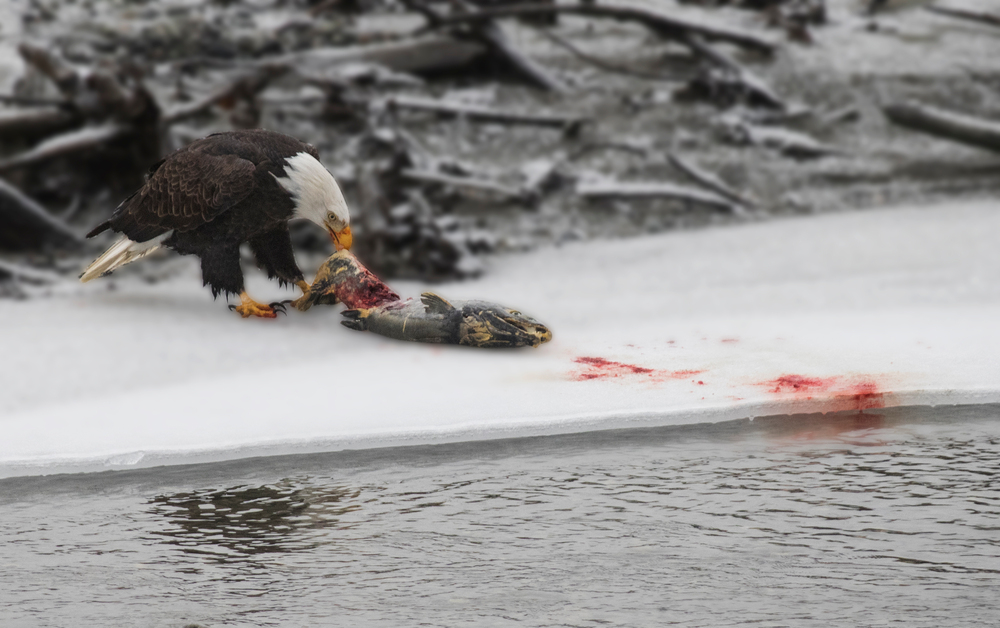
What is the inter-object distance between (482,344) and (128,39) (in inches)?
249

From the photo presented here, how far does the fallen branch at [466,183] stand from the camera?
901 centimetres

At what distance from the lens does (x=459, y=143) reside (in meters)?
10.0

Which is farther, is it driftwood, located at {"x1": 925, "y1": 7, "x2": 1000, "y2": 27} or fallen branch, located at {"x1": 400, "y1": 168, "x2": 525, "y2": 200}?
driftwood, located at {"x1": 925, "y1": 7, "x2": 1000, "y2": 27}

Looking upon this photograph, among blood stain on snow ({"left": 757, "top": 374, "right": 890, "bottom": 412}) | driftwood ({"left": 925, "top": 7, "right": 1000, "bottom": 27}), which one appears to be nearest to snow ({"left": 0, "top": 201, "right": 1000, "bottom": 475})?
blood stain on snow ({"left": 757, "top": 374, "right": 890, "bottom": 412})

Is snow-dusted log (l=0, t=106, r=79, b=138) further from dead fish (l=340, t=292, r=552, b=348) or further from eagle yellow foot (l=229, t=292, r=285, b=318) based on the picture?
dead fish (l=340, t=292, r=552, b=348)

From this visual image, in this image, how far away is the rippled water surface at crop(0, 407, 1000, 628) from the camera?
3.70 metres

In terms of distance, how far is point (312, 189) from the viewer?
5406mm

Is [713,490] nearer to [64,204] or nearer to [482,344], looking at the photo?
[482,344]

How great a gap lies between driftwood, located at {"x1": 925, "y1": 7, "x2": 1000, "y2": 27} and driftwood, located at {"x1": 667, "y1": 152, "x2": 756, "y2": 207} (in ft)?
10.9

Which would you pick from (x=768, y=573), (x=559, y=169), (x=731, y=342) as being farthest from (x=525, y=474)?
(x=559, y=169)

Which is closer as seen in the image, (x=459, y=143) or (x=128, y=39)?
(x=459, y=143)

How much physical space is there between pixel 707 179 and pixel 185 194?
194 inches

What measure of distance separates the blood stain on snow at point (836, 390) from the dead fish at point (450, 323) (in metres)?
1.08

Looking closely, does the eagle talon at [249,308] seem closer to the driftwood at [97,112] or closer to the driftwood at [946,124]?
the driftwood at [97,112]
